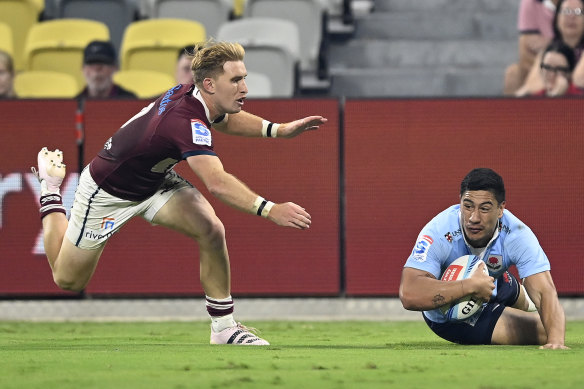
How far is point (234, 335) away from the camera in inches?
332

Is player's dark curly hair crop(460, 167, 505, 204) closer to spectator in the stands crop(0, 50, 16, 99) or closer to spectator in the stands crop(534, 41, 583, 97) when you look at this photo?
spectator in the stands crop(534, 41, 583, 97)

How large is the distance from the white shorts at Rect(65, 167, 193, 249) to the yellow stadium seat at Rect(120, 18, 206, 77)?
5.90 m

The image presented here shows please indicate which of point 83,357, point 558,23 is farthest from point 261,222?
point 83,357

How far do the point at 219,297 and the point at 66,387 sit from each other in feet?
8.76

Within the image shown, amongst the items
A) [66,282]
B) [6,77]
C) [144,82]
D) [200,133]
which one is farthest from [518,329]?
[6,77]

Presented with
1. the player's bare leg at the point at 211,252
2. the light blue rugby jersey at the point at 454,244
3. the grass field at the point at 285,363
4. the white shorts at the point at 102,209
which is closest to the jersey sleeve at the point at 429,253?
the light blue rugby jersey at the point at 454,244

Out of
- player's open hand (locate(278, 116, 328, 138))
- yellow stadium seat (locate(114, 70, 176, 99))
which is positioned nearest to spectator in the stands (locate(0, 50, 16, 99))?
yellow stadium seat (locate(114, 70, 176, 99))

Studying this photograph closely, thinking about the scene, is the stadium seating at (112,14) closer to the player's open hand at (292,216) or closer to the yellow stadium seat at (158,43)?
the yellow stadium seat at (158,43)

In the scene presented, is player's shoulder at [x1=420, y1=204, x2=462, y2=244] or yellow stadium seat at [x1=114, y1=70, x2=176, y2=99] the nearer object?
player's shoulder at [x1=420, y1=204, x2=462, y2=244]

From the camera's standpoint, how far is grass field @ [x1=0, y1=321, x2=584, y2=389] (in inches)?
235

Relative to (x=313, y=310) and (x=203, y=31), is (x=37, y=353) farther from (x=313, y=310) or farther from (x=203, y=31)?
(x=203, y=31)

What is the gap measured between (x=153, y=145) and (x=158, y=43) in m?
6.51

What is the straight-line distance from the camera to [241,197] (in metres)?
7.50

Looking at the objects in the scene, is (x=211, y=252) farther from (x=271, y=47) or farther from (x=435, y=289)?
(x=271, y=47)
